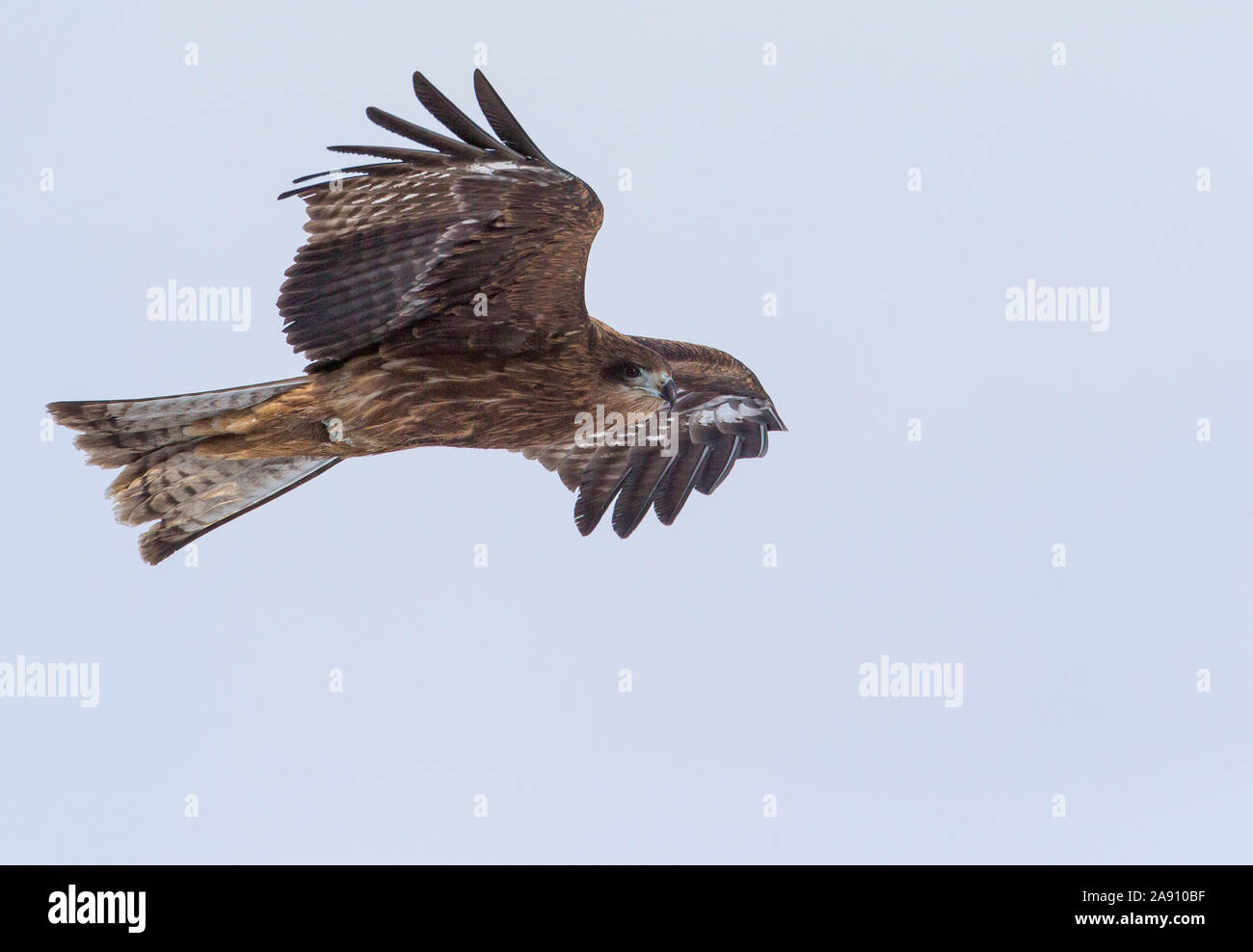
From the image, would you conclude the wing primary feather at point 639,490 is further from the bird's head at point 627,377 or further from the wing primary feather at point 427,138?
the wing primary feather at point 427,138

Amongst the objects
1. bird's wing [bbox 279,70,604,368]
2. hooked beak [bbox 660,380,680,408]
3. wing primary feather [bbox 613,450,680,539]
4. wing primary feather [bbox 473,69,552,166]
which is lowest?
wing primary feather [bbox 613,450,680,539]

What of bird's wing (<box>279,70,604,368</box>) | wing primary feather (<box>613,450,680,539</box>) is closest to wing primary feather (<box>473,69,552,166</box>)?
bird's wing (<box>279,70,604,368</box>)

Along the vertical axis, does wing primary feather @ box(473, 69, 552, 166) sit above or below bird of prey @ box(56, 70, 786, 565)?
above

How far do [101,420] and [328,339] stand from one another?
155 centimetres

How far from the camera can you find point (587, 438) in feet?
40.0

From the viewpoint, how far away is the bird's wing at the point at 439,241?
9703 millimetres

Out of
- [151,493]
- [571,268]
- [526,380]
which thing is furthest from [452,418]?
[151,493]

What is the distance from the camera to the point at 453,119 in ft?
31.3

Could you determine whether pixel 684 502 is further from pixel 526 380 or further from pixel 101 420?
pixel 101 420

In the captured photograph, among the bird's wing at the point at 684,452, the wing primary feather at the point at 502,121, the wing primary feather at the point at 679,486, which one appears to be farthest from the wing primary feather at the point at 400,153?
the wing primary feather at the point at 679,486

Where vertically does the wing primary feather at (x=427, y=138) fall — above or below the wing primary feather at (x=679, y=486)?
above

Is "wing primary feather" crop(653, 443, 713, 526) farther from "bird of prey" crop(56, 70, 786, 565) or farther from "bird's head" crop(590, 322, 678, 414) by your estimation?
"bird's head" crop(590, 322, 678, 414)

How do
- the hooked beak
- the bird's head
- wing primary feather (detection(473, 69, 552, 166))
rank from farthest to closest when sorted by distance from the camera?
the hooked beak < the bird's head < wing primary feather (detection(473, 69, 552, 166))

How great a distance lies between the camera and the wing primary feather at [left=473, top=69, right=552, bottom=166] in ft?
30.6
